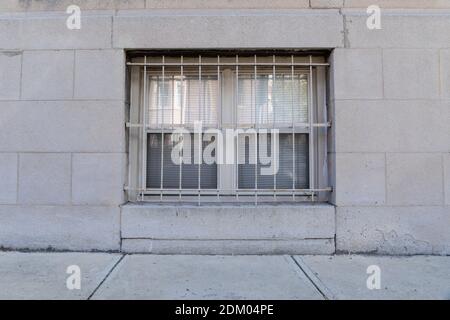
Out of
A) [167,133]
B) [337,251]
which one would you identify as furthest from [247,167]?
[337,251]

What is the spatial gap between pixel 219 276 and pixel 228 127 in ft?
5.84

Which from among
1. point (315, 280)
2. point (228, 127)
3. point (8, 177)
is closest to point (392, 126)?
point (228, 127)

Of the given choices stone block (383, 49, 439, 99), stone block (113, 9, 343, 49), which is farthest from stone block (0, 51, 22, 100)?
stone block (383, 49, 439, 99)

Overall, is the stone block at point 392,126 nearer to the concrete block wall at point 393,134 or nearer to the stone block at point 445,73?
the concrete block wall at point 393,134

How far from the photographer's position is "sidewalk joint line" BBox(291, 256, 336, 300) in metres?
2.81

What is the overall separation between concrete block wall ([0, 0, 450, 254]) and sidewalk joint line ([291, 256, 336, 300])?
0.39 m

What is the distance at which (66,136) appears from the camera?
394 cm

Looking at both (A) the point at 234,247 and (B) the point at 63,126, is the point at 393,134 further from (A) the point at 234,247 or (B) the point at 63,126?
(B) the point at 63,126

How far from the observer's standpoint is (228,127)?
414 cm

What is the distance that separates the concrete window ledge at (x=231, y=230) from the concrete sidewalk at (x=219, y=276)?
0.14m

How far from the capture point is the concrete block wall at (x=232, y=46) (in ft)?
12.7

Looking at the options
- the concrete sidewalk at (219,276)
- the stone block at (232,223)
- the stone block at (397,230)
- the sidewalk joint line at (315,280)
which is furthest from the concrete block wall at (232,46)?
the sidewalk joint line at (315,280)

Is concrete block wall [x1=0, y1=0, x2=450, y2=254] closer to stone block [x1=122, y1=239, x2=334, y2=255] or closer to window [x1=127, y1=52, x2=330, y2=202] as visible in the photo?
stone block [x1=122, y1=239, x2=334, y2=255]

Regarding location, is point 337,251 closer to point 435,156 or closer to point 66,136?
point 435,156
